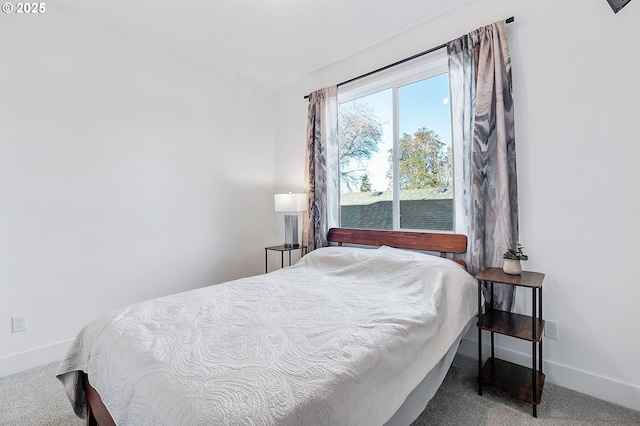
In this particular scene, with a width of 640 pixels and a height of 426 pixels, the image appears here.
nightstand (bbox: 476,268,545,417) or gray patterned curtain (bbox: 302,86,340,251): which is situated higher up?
gray patterned curtain (bbox: 302,86,340,251)

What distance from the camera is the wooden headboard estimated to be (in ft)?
7.54

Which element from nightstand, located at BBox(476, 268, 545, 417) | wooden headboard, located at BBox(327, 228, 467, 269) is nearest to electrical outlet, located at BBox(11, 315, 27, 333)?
wooden headboard, located at BBox(327, 228, 467, 269)

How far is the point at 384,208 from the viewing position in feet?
9.64

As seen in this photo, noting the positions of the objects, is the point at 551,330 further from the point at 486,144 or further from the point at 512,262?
the point at 486,144

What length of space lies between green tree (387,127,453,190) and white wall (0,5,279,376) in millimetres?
1933

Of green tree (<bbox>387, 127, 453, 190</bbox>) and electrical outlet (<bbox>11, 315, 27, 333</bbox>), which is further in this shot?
green tree (<bbox>387, 127, 453, 190</bbox>)

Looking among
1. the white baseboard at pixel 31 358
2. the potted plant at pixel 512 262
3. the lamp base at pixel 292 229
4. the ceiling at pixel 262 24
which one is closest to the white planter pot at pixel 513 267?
the potted plant at pixel 512 262

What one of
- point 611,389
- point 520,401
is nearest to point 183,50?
point 520,401

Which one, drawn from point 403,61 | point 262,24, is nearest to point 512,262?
point 403,61

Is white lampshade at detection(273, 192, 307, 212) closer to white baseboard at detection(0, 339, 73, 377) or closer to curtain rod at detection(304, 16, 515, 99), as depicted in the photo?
curtain rod at detection(304, 16, 515, 99)

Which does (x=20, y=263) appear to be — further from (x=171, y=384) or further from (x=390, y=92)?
(x=390, y=92)

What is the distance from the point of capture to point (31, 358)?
2.21m

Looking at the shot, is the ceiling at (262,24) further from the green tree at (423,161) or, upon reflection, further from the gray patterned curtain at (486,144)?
the green tree at (423,161)

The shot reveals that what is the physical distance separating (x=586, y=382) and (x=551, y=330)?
32 cm
